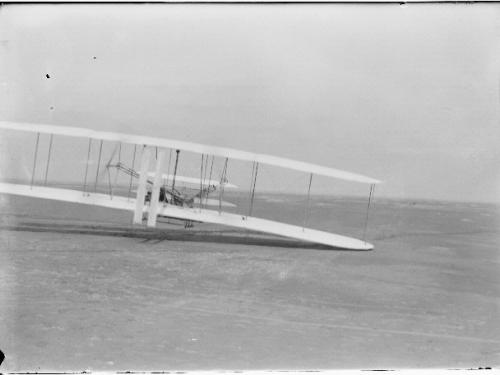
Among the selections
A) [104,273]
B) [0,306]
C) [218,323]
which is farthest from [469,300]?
[0,306]

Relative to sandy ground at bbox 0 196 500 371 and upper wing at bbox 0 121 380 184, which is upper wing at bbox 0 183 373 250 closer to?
sandy ground at bbox 0 196 500 371

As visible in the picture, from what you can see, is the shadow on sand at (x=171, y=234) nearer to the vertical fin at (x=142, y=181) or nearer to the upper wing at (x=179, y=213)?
the upper wing at (x=179, y=213)

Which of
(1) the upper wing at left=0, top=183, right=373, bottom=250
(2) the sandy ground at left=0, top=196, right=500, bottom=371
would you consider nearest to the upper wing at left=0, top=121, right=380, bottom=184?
(1) the upper wing at left=0, top=183, right=373, bottom=250

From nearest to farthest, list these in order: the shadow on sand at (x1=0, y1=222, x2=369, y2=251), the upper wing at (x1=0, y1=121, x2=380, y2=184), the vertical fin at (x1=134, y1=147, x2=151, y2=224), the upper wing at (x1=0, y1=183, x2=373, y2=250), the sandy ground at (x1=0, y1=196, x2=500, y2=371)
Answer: the sandy ground at (x1=0, y1=196, x2=500, y2=371) → the upper wing at (x1=0, y1=121, x2=380, y2=184) → the vertical fin at (x1=134, y1=147, x2=151, y2=224) → the upper wing at (x1=0, y1=183, x2=373, y2=250) → the shadow on sand at (x1=0, y1=222, x2=369, y2=251)

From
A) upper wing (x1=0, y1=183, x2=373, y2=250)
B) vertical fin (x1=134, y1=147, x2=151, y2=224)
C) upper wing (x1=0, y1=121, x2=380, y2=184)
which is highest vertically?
upper wing (x1=0, y1=121, x2=380, y2=184)

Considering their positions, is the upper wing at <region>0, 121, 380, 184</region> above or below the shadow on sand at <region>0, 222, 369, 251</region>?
above

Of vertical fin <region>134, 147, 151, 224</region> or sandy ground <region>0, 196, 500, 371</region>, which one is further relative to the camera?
vertical fin <region>134, 147, 151, 224</region>

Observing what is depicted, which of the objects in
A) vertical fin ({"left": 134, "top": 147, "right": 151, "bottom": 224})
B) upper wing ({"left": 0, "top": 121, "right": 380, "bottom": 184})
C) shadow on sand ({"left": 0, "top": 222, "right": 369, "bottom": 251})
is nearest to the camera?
upper wing ({"left": 0, "top": 121, "right": 380, "bottom": 184})
